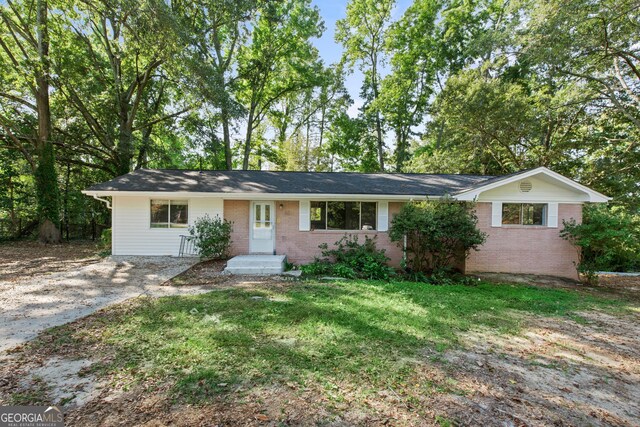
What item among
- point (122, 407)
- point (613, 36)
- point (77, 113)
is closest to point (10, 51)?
point (77, 113)

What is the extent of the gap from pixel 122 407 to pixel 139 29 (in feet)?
34.7

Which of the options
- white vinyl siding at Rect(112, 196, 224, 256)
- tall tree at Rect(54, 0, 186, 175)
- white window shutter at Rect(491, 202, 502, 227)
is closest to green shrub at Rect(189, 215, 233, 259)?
white vinyl siding at Rect(112, 196, 224, 256)

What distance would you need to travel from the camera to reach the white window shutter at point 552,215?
9922mm

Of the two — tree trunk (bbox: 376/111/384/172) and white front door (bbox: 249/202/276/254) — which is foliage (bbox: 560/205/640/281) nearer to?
white front door (bbox: 249/202/276/254)

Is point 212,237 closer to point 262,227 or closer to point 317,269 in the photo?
point 262,227

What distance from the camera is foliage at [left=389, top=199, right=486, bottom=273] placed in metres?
8.52

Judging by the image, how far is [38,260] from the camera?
32.0 ft

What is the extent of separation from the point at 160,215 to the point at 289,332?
859cm

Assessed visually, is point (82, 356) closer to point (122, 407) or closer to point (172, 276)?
point (122, 407)

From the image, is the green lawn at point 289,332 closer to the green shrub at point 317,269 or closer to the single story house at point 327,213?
the green shrub at point 317,269

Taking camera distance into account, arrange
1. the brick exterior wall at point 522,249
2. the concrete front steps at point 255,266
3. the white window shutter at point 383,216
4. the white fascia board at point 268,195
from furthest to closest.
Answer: the white window shutter at point 383,216 < the brick exterior wall at point 522,249 < the white fascia board at point 268,195 < the concrete front steps at point 255,266

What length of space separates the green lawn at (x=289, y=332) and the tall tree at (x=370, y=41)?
17834mm

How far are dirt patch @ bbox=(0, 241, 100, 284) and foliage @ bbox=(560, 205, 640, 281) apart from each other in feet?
52.5

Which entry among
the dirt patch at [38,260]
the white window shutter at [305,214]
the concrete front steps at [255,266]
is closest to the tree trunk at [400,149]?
the white window shutter at [305,214]
